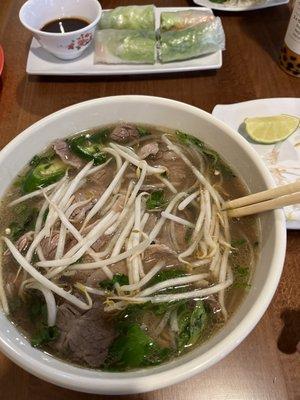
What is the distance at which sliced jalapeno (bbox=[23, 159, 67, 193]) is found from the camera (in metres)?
1.16

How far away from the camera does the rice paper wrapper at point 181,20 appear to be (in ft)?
6.07

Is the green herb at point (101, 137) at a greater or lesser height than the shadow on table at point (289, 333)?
greater

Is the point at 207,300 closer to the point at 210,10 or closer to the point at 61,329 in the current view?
the point at 61,329

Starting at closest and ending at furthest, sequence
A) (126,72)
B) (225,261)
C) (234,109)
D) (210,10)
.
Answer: (225,261) → (234,109) → (126,72) → (210,10)

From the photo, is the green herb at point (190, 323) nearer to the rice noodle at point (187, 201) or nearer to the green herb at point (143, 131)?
the rice noodle at point (187, 201)

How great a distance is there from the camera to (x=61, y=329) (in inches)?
36.3

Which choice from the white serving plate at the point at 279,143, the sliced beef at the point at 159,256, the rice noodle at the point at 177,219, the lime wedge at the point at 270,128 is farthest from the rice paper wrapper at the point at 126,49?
the sliced beef at the point at 159,256

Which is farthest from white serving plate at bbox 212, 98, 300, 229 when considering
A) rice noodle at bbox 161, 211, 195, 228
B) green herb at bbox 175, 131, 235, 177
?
rice noodle at bbox 161, 211, 195, 228

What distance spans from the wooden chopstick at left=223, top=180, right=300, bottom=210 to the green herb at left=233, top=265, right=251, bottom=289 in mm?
Result: 170

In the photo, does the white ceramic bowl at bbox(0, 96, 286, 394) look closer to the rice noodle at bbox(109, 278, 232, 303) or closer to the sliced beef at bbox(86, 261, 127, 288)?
the rice noodle at bbox(109, 278, 232, 303)

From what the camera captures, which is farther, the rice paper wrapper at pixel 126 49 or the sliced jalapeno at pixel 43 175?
the rice paper wrapper at pixel 126 49

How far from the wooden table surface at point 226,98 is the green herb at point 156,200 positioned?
1.42 feet

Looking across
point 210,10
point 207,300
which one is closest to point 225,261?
point 207,300

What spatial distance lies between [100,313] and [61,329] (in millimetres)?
98
